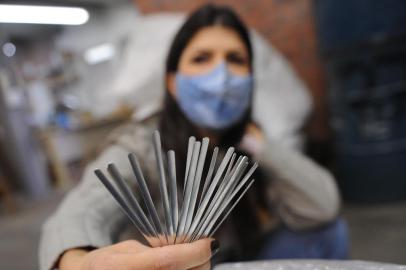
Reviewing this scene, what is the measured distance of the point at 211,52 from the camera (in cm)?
80

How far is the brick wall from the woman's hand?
227 centimetres

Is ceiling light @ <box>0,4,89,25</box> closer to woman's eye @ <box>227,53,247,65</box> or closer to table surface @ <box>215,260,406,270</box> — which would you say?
woman's eye @ <box>227,53,247,65</box>

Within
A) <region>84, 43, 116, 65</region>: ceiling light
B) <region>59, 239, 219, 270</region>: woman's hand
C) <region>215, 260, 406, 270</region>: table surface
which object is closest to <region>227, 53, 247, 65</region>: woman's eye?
<region>215, 260, 406, 270</region>: table surface

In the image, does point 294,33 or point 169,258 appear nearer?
point 169,258

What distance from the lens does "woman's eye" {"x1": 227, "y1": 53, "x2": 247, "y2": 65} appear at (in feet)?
2.68

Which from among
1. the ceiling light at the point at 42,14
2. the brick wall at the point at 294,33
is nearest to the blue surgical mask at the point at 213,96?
the brick wall at the point at 294,33

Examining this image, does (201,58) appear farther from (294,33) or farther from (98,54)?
(98,54)

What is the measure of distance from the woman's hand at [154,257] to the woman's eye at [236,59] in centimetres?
60

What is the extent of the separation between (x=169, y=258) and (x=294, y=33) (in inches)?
92.0

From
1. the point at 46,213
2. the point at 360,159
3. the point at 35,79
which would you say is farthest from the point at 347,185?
the point at 35,79

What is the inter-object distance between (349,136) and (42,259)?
1780 mm

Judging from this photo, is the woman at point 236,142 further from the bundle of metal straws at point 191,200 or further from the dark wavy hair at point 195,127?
the bundle of metal straws at point 191,200

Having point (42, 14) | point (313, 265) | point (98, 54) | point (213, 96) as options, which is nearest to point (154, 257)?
point (313, 265)

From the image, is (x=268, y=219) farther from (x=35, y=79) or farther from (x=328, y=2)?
(x=35, y=79)
